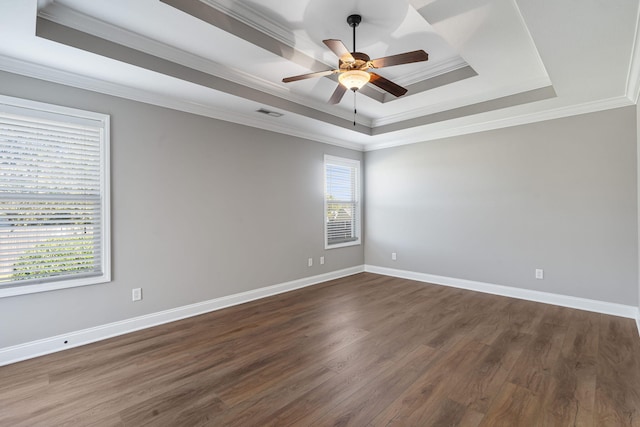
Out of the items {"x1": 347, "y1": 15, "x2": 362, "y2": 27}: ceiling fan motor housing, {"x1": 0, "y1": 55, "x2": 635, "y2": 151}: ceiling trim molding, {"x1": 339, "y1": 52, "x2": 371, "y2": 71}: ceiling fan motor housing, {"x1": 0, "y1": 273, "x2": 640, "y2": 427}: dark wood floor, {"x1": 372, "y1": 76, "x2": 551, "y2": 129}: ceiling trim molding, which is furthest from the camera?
{"x1": 372, "y1": 76, "x2": 551, "y2": 129}: ceiling trim molding

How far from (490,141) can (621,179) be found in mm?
1538

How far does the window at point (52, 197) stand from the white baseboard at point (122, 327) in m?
0.48

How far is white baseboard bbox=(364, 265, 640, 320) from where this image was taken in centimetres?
356

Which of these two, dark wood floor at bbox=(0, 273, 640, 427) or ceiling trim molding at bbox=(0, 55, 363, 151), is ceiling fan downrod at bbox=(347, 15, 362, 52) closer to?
ceiling trim molding at bbox=(0, 55, 363, 151)

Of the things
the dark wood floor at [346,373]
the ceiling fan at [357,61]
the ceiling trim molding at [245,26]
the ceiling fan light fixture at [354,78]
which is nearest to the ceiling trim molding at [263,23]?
the ceiling trim molding at [245,26]

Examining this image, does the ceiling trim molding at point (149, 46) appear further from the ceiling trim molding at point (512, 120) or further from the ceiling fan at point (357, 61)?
the ceiling trim molding at point (512, 120)

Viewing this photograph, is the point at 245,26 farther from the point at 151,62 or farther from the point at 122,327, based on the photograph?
the point at 122,327

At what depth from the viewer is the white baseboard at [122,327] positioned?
8.56 feet

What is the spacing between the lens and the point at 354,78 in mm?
2521

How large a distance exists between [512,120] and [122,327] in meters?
5.47

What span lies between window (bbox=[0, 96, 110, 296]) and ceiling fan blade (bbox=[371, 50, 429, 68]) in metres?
2.68

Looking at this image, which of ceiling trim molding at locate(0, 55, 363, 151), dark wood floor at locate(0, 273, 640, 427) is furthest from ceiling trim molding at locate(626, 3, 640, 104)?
ceiling trim molding at locate(0, 55, 363, 151)

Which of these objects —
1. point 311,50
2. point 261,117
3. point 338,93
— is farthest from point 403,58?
point 261,117

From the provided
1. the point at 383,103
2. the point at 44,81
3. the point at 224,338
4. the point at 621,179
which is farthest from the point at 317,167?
the point at 621,179
